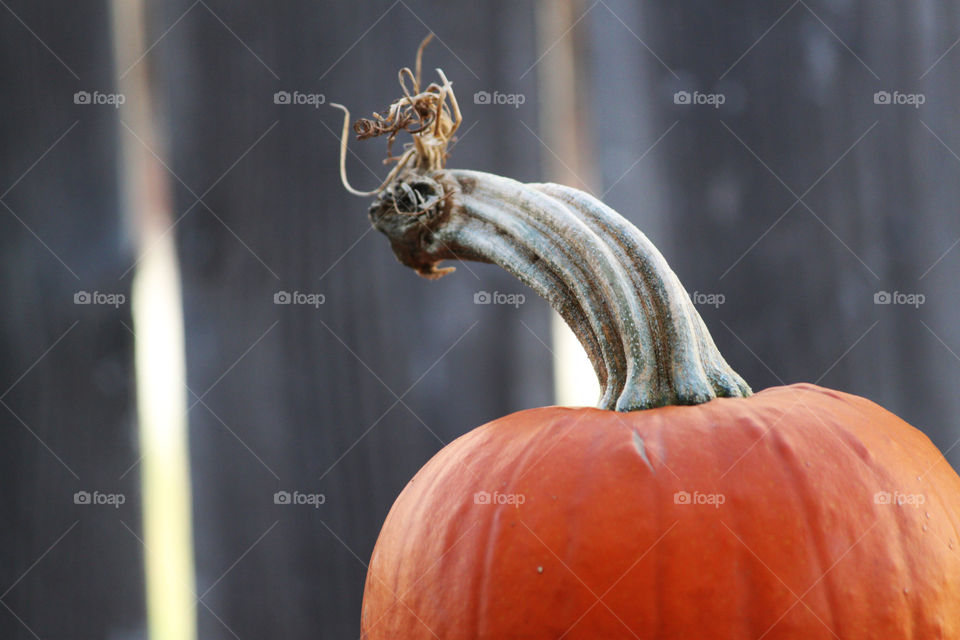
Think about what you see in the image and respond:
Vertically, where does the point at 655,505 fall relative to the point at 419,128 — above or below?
below

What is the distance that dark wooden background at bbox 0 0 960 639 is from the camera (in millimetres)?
1218

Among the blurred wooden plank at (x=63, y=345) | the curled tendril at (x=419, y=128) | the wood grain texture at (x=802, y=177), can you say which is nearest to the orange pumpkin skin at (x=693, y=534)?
the curled tendril at (x=419, y=128)

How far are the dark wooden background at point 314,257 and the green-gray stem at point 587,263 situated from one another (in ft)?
1.79

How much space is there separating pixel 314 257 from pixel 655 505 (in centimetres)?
85

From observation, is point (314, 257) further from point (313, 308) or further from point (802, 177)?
point (802, 177)

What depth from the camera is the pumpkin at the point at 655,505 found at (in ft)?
1.70

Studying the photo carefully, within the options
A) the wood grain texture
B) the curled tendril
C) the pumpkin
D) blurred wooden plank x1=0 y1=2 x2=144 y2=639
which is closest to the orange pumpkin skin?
the pumpkin

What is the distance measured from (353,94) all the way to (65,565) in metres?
0.86

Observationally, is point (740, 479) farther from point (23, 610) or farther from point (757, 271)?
point (23, 610)

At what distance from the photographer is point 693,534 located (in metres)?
0.52

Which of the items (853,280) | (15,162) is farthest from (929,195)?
(15,162)

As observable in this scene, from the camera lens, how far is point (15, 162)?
1274 mm

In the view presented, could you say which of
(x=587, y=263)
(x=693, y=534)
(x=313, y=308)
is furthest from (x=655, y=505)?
(x=313, y=308)

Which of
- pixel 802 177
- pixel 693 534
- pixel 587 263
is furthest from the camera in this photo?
pixel 802 177
